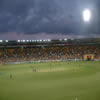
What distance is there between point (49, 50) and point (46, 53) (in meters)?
2.96

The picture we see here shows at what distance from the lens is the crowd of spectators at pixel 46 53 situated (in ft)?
205

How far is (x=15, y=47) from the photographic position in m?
68.9

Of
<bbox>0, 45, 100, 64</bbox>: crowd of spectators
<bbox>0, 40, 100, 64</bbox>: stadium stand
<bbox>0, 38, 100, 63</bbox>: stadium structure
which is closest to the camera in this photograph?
<bbox>0, 38, 100, 63</bbox>: stadium structure

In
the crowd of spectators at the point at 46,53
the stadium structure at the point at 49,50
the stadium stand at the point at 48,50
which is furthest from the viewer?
the stadium stand at the point at 48,50

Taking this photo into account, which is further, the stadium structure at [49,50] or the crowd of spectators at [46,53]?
the crowd of spectators at [46,53]

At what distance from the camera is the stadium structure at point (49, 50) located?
62.4m

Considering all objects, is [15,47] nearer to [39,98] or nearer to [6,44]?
[6,44]

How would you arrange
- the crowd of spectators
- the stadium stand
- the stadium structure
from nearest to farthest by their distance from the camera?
the stadium structure → the crowd of spectators → the stadium stand

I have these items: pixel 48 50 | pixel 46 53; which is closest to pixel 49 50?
pixel 48 50

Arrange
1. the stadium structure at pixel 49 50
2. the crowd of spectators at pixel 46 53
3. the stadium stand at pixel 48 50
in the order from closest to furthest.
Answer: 1. the stadium structure at pixel 49 50
2. the crowd of spectators at pixel 46 53
3. the stadium stand at pixel 48 50

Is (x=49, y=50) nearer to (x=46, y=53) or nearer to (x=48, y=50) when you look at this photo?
(x=48, y=50)

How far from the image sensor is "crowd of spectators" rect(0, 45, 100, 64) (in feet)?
205

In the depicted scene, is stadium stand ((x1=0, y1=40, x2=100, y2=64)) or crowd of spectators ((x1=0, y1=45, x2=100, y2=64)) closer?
crowd of spectators ((x1=0, y1=45, x2=100, y2=64))

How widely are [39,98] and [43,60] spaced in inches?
1815
